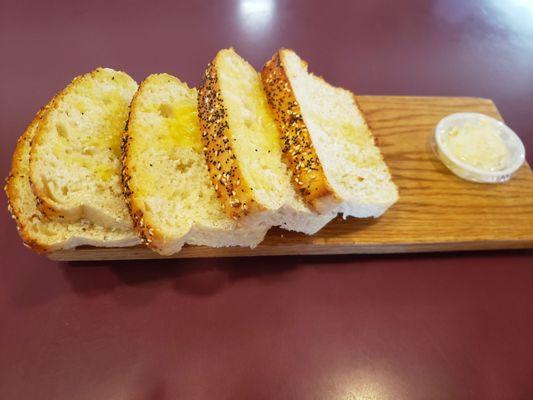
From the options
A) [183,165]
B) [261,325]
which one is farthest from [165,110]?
[261,325]

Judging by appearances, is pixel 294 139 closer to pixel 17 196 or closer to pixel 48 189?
pixel 48 189

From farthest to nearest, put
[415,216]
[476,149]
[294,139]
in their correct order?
[476,149]
[415,216]
[294,139]

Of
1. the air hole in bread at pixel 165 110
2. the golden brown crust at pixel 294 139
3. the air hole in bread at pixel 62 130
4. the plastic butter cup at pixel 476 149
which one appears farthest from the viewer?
the plastic butter cup at pixel 476 149

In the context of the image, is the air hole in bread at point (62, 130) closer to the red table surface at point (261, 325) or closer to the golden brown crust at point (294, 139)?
the red table surface at point (261, 325)

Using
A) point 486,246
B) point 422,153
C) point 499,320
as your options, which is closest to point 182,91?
point 422,153

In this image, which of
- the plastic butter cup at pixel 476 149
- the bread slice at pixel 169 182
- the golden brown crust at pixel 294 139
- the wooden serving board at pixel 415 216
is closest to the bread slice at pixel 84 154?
the bread slice at pixel 169 182

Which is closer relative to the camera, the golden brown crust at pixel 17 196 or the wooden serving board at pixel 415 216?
the golden brown crust at pixel 17 196
